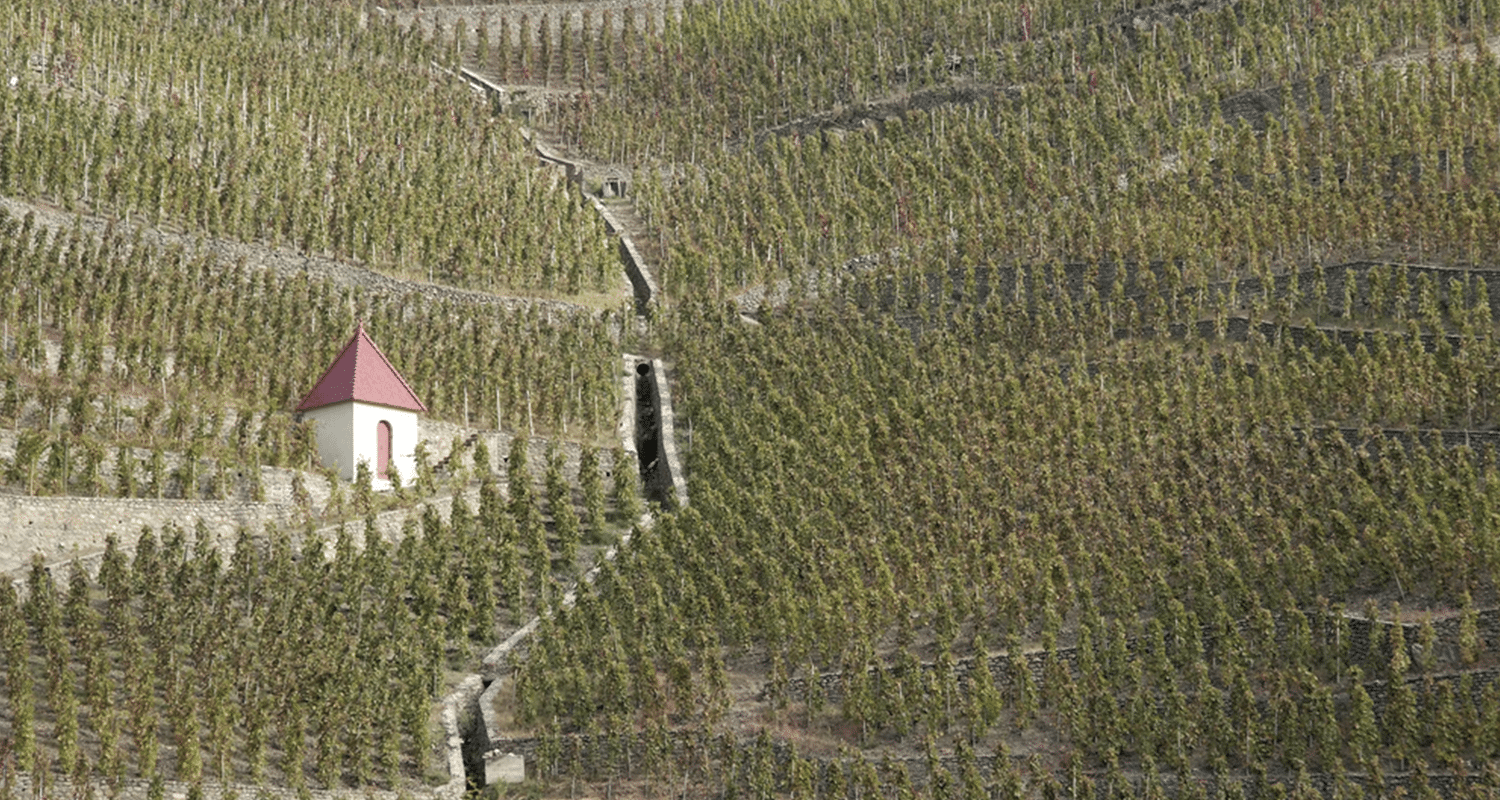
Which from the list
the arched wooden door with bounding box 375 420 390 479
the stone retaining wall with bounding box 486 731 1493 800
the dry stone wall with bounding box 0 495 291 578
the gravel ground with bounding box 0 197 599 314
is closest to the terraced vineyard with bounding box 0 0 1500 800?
the stone retaining wall with bounding box 486 731 1493 800

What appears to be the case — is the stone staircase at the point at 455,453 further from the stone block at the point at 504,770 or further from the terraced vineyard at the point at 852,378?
the stone block at the point at 504,770

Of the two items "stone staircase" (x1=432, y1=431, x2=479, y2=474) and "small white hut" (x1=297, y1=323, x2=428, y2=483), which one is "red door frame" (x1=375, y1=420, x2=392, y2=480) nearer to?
"small white hut" (x1=297, y1=323, x2=428, y2=483)

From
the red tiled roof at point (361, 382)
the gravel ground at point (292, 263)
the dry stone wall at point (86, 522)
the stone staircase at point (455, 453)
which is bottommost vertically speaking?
the dry stone wall at point (86, 522)

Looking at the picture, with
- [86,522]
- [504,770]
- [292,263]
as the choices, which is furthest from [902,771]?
[292,263]

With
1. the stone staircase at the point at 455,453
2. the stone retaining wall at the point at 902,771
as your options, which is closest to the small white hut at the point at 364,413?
the stone staircase at the point at 455,453

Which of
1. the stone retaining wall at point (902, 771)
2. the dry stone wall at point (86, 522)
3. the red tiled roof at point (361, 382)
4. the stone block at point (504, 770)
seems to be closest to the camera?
the stone retaining wall at point (902, 771)

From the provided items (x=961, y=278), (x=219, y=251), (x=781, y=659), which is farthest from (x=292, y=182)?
(x=781, y=659)

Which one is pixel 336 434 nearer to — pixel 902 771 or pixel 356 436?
pixel 356 436
